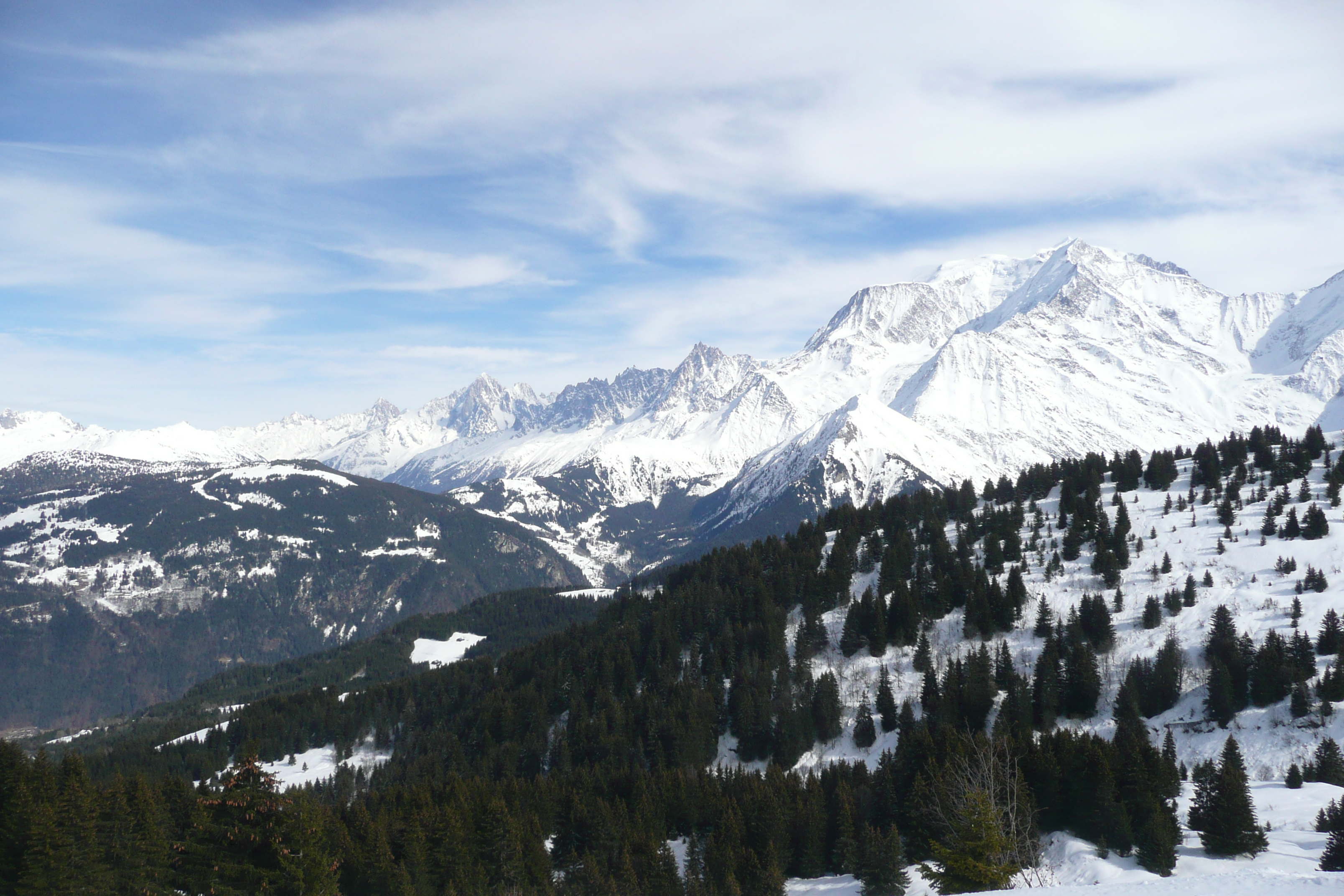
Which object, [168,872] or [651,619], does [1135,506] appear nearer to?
[651,619]

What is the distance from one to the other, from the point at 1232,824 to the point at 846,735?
228ft

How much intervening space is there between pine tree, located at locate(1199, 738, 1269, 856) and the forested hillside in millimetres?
254

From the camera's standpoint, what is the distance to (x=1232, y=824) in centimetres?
7212

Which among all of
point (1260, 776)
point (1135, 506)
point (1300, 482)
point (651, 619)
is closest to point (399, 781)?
point (651, 619)

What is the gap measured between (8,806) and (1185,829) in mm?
95916

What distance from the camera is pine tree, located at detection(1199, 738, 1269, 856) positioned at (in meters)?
71.4

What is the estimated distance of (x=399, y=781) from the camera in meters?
152

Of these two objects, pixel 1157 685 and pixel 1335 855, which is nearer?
pixel 1335 855

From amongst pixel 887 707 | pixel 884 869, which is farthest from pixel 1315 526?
pixel 884 869

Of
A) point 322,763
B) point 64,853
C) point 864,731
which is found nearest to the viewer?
point 64,853

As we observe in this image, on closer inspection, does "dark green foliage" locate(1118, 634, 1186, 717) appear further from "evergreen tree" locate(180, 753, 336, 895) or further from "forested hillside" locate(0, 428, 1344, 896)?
"evergreen tree" locate(180, 753, 336, 895)

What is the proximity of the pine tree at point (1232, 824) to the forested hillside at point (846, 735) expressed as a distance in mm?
254

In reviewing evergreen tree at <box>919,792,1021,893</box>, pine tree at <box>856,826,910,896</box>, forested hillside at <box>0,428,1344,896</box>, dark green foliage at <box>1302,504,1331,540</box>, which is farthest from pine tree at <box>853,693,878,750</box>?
dark green foliage at <box>1302,504,1331,540</box>

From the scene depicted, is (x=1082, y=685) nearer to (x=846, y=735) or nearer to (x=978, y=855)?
(x=846, y=735)
